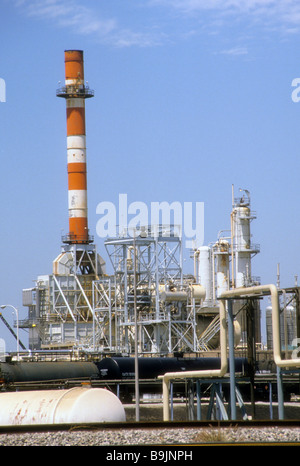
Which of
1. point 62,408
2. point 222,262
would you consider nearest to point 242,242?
point 222,262

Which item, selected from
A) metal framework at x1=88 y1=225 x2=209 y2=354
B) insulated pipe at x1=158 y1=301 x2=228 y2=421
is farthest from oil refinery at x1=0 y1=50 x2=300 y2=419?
insulated pipe at x1=158 y1=301 x2=228 y2=421

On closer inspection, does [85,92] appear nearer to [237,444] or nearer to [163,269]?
[163,269]

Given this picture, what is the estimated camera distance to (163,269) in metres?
66.7

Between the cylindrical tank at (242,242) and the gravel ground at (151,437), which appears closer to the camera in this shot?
the gravel ground at (151,437)

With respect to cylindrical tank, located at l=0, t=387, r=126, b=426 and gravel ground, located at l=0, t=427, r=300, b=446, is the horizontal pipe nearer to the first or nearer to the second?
cylindrical tank, located at l=0, t=387, r=126, b=426

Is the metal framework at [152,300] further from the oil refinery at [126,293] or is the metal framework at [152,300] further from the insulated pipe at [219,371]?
the insulated pipe at [219,371]

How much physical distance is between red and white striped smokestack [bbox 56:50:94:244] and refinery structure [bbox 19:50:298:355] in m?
0.08

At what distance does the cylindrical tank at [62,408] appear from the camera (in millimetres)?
23344

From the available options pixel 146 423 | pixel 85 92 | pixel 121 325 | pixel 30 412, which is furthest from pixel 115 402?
pixel 85 92

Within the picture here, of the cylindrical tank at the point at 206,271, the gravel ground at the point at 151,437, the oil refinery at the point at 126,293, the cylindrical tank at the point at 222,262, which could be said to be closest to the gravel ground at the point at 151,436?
the gravel ground at the point at 151,437

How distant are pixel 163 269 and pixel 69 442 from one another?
47.4 m

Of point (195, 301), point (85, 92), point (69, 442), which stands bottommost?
point (69, 442)

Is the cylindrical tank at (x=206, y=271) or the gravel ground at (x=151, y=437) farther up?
the cylindrical tank at (x=206, y=271)

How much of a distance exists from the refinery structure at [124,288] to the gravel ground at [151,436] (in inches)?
1680
